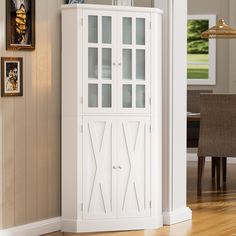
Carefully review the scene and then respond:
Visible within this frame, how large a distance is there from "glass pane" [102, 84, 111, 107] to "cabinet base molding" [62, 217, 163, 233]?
2.88ft

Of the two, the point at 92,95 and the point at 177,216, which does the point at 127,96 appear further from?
the point at 177,216

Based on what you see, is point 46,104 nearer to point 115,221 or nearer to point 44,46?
point 44,46

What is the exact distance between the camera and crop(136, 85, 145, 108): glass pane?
614 cm

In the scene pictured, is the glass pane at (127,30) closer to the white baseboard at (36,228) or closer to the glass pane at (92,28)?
the glass pane at (92,28)

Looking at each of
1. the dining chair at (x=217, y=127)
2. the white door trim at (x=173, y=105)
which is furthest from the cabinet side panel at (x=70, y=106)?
the dining chair at (x=217, y=127)

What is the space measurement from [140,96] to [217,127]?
7.19 ft

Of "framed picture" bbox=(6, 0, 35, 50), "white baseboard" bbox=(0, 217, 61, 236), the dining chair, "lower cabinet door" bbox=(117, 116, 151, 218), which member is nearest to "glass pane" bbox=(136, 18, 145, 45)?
"lower cabinet door" bbox=(117, 116, 151, 218)

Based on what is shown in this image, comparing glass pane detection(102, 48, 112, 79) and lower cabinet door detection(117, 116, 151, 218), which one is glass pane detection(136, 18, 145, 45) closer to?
glass pane detection(102, 48, 112, 79)

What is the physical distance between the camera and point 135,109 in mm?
6125

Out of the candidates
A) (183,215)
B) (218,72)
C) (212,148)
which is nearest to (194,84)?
(218,72)

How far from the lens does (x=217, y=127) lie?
26.8 ft

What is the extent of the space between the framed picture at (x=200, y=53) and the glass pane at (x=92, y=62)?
198 inches

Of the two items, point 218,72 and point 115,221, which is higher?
Answer: point 218,72

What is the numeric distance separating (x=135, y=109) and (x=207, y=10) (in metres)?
5.00
